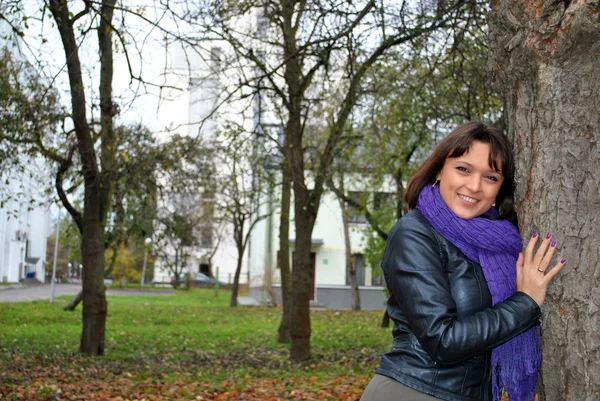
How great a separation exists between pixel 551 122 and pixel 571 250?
1.69ft

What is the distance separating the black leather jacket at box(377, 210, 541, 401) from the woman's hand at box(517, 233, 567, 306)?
66 mm

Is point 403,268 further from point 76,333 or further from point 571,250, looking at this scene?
point 76,333

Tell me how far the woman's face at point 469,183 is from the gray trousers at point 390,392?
0.68m

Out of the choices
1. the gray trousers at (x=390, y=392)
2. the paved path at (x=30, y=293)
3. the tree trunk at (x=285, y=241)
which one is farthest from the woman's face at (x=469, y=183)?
the paved path at (x=30, y=293)

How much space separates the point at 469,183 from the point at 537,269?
1.35ft

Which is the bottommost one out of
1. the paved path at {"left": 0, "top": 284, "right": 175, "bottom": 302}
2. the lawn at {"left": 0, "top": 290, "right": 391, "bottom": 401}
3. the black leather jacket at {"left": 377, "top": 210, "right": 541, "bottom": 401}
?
the lawn at {"left": 0, "top": 290, "right": 391, "bottom": 401}

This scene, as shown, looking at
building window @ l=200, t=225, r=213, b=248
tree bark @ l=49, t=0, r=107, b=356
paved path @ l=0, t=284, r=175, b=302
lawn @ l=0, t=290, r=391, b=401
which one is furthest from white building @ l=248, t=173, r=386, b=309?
tree bark @ l=49, t=0, r=107, b=356

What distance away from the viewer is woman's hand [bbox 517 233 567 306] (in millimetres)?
2572

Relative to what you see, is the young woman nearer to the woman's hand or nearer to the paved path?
the woman's hand

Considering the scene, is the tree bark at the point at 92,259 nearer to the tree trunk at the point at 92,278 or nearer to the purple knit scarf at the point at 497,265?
the tree trunk at the point at 92,278

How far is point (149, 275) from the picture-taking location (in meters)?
71.8

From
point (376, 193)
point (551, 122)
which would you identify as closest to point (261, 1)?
point (551, 122)

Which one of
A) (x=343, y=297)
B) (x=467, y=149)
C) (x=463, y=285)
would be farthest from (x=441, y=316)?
(x=343, y=297)

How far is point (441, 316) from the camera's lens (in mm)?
2369
